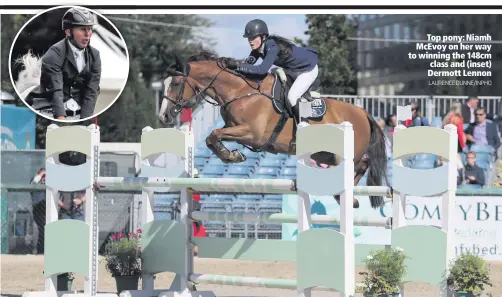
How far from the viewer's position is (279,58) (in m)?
Answer: 7.84

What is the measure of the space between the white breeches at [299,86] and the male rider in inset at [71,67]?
1.76m

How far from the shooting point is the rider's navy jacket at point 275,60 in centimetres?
735

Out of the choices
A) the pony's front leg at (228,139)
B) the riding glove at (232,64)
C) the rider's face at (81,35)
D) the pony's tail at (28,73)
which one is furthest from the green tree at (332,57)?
the pony's front leg at (228,139)

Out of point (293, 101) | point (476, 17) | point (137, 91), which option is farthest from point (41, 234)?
point (137, 91)

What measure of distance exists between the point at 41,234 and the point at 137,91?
27.4 feet

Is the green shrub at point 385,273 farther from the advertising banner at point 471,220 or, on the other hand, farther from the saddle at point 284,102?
the advertising banner at point 471,220

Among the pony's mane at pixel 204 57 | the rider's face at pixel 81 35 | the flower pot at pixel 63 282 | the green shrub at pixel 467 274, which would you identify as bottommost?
the flower pot at pixel 63 282

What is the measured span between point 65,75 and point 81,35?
38cm

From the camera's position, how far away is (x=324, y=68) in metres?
16.1

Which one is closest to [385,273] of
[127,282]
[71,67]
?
[127,282]

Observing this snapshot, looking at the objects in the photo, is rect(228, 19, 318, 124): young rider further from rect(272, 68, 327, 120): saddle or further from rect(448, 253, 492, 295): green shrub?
rect(448, 253, 492, 295): green shrub

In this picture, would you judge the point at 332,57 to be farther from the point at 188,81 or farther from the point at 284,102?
the point at 188,81

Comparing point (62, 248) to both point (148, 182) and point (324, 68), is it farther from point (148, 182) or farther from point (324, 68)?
point (324, 68)

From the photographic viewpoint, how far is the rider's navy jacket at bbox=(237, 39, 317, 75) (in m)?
7.35
